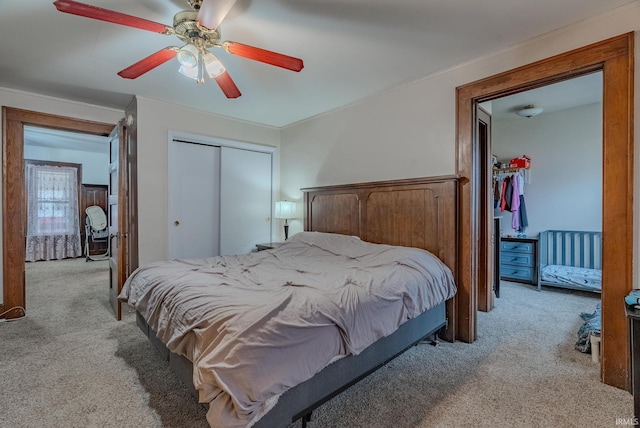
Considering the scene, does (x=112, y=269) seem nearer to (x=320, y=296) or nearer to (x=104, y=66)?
(x=104, y=66)

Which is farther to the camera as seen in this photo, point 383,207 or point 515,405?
point 383,207

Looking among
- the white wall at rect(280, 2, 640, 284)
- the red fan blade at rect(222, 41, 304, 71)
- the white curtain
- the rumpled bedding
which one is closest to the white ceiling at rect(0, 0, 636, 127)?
the white wall at rect(280, 2, 640, 284)

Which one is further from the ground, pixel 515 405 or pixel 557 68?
pixel 557 68

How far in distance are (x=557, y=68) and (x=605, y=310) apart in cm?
170

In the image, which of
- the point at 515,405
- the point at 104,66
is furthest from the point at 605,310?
the point at 104,66

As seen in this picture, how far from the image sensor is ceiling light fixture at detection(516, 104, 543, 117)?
4.07 meters

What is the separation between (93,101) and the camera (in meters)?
3.44

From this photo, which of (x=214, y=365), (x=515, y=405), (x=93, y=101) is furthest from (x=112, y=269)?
(x=515, y=405)

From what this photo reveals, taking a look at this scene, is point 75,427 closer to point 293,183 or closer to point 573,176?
point 293,183

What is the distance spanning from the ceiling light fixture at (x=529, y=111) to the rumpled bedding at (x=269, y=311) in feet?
9.95

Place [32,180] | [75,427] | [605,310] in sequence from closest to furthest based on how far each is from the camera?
[75,427]
[605,310]
[32,180]

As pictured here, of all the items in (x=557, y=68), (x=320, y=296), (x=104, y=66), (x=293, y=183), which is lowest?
(x=320, y=296)

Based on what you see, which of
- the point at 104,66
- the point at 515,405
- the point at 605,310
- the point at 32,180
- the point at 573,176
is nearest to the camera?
the point at 515,405

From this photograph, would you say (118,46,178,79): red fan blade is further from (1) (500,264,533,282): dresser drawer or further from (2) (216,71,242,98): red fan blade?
(1) (500,264,533,282): dresser drawer
